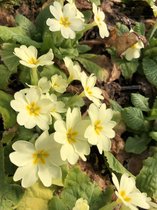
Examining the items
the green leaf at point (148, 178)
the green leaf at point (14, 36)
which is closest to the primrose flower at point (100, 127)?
the green leaf at point (148, 178)

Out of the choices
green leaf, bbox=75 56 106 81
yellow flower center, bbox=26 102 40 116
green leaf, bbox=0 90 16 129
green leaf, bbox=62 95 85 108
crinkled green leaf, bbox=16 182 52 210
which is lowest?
crinkled green leaf, bbox=16 182 52 210

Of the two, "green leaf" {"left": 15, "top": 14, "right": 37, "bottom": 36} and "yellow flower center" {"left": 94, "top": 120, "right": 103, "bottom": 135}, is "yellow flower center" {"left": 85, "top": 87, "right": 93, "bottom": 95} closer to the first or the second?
"yellow flower center" {"left": 94, "top": 120, "right": 103, "bottom": 135}

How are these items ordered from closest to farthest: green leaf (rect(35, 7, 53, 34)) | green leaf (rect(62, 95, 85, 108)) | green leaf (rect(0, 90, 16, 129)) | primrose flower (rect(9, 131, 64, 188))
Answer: primrose flower (rect(9, 131, 64, 188)) → green leaf (rect(0, 90, 16, 129)) → green leaf (rect(62, 95, 85, 108)) → green leaf (rect(35, 7, 53, 34))

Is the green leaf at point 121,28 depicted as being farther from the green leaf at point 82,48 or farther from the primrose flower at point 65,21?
the primrose flower at point 65,21

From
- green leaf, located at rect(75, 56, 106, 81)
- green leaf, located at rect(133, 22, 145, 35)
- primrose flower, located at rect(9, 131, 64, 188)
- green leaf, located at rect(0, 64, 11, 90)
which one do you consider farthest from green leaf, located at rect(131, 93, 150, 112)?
primrose flower, located at rect(9, 131, 64, 188)

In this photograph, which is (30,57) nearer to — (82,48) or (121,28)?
(82,48)

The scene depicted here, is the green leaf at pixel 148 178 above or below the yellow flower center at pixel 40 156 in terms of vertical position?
below

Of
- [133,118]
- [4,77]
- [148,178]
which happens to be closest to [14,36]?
[4,77]
